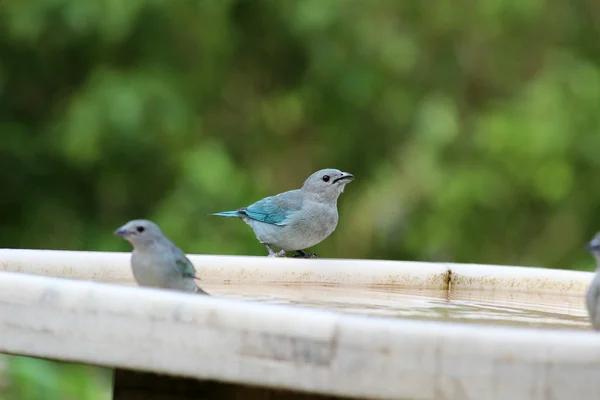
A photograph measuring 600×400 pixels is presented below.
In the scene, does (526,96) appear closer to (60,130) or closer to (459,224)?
(459,224)

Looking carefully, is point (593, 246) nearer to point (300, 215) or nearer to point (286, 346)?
point (286, 346)

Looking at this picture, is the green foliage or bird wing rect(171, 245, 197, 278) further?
the green foliage

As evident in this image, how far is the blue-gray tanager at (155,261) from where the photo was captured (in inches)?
95.0

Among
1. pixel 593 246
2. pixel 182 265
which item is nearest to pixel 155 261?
pixel 182 265

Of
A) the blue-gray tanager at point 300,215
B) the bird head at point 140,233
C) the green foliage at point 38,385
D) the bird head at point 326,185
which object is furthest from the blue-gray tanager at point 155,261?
the green foliage at point 38,385

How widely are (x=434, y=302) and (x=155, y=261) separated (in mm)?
1106

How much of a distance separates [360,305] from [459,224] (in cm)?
690

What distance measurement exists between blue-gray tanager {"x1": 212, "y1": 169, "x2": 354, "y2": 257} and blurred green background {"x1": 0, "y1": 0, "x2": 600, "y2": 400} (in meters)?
4.00

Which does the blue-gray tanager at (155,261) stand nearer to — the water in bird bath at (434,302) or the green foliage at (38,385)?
the water in bird bath at (434,302)

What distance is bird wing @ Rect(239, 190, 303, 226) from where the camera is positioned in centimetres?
474

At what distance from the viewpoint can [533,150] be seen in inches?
369

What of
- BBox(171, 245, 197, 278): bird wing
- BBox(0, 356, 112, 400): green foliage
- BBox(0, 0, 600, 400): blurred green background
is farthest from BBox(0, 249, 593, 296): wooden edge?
BBox(0, 0, 600, 400): blurred green background

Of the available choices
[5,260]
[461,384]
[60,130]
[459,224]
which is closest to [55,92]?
[60,130]

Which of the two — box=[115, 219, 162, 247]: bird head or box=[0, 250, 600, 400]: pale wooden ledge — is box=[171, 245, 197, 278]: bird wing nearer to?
box=[115, 219, 162, 247]: bird head
